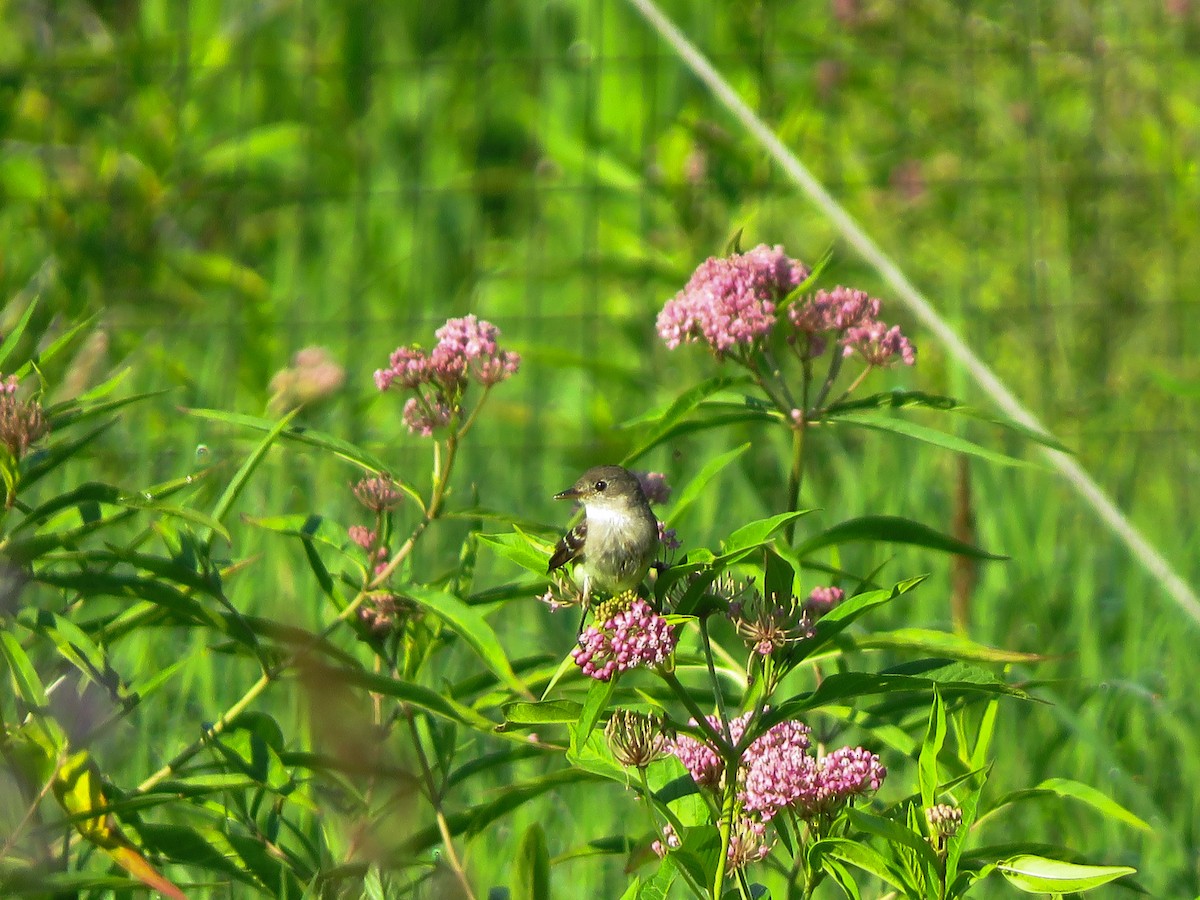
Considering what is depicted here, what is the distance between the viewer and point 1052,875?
5.56 ft

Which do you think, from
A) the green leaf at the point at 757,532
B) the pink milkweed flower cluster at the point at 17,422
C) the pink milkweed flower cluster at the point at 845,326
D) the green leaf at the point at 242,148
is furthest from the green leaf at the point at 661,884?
the green leaf at the point at 242,148

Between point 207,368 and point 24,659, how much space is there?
3.51 m

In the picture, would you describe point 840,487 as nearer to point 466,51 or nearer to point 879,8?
point 879,8

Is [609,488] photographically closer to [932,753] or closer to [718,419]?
[718,419]

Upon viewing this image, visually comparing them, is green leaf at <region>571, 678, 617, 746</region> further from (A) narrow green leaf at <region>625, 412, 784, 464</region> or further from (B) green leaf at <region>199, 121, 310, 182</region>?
(B) green leaf at <region>199, 121, 310, 182</region>

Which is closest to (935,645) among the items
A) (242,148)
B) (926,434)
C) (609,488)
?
(926,434)

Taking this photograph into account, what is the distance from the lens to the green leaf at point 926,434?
1.88 metres

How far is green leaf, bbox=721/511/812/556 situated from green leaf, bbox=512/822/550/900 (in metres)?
0.51

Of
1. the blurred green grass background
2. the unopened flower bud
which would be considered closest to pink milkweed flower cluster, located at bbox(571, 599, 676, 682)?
the unopened flower bud

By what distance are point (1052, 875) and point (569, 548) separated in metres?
0.70

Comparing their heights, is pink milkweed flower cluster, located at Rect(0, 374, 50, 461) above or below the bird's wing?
above

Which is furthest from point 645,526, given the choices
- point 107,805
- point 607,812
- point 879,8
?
point 879,8

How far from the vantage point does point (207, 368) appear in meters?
5.23

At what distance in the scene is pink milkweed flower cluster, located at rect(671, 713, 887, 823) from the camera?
1.65 meters
